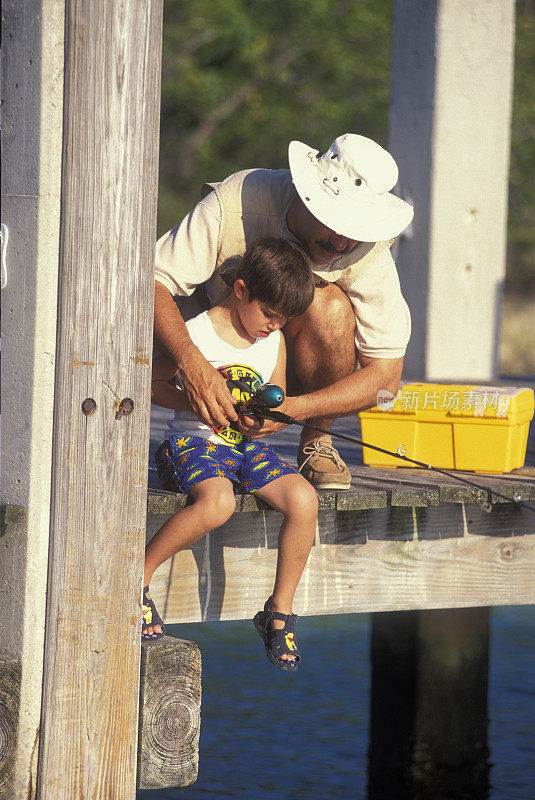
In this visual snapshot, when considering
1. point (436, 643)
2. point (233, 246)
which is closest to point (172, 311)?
point (233, 246)

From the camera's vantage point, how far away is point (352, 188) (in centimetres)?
394

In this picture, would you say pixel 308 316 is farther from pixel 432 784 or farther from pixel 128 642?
pixel 432 784

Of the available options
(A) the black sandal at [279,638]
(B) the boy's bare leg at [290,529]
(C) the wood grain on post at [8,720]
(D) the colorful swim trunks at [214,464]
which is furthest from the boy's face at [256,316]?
(C) the wood grain on post at [8,720]

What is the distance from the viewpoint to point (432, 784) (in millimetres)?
6406

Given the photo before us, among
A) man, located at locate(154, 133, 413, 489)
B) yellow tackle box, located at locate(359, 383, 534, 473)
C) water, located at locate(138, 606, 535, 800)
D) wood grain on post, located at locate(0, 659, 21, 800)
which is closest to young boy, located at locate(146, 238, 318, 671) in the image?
man, located at locate(154, 133, 413, 489)

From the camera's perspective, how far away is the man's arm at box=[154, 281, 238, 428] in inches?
142

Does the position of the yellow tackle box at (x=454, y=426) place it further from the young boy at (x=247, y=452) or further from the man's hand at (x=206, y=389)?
the man's hand at (x=206, y=389)

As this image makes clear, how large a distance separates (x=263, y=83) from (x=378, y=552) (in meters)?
15.4

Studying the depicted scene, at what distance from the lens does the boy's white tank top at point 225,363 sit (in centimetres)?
381

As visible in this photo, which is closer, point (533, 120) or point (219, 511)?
point (219, 511)

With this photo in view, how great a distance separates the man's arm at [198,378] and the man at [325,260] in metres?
0.07

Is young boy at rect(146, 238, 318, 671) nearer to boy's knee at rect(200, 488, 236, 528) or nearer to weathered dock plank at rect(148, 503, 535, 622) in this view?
boy's knee at rect(200, 488, 236, 528)

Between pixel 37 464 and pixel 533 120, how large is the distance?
57.6 ft

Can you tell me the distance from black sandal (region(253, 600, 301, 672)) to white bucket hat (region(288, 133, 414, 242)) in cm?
110
